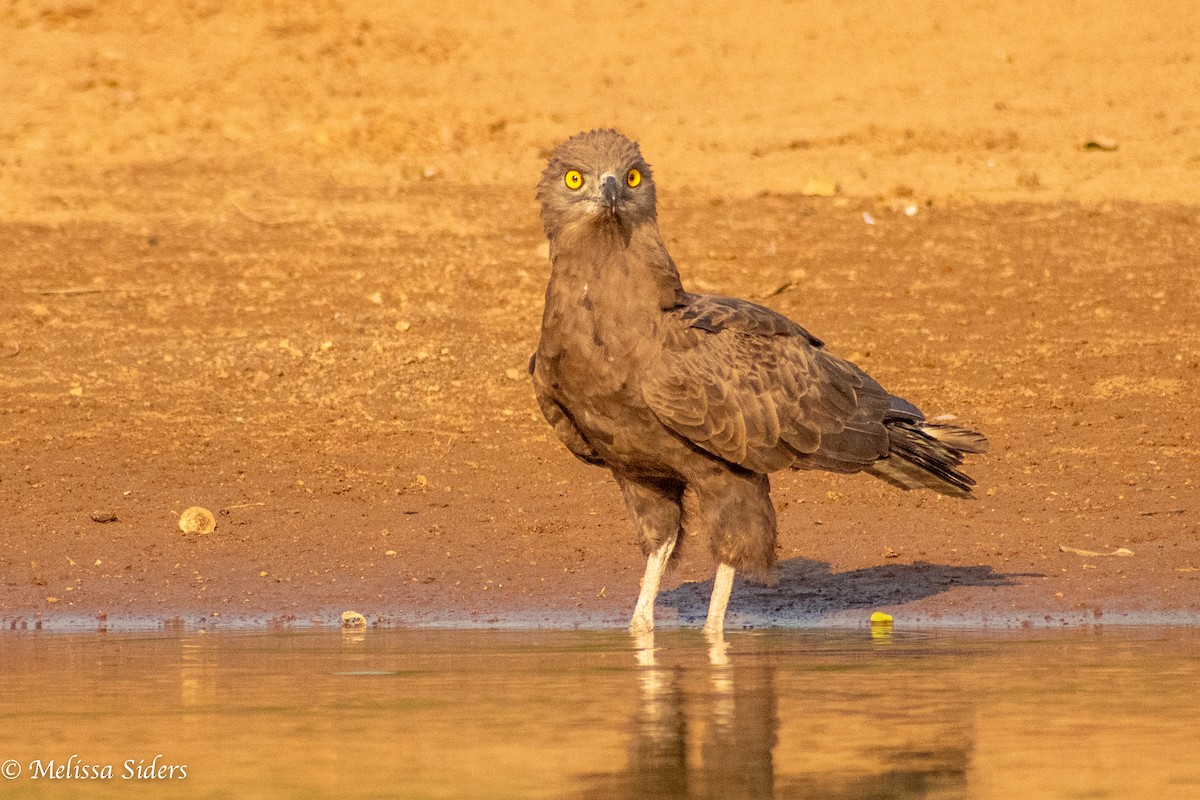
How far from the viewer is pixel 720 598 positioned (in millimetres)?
9188

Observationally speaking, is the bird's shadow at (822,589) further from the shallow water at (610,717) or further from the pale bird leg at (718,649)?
the shallow water at (610,717)

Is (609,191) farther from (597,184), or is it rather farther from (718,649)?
(718,649)

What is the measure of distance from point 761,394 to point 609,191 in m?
1.13

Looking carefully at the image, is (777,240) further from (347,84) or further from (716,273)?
(347,84)

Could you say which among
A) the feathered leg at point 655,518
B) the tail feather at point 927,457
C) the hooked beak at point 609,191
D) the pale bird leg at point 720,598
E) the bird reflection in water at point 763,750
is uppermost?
the hooked beak at point 609,191

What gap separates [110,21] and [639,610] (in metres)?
12.5

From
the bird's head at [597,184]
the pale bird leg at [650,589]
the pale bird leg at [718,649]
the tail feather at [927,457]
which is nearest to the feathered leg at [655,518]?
the pale bird leg at [650,589]

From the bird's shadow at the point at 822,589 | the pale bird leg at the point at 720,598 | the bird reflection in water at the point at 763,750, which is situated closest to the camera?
the bird reflection in water at the point at 763,750

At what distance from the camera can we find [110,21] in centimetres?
1994

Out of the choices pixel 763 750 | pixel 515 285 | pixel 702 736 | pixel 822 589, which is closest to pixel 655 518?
pixel 822 589

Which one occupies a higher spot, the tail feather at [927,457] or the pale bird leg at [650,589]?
the tail feather at [927,457]

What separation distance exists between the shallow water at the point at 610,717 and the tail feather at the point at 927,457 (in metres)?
1.05

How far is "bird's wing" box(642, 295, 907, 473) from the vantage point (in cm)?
878

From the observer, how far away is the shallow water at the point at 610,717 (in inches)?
225
